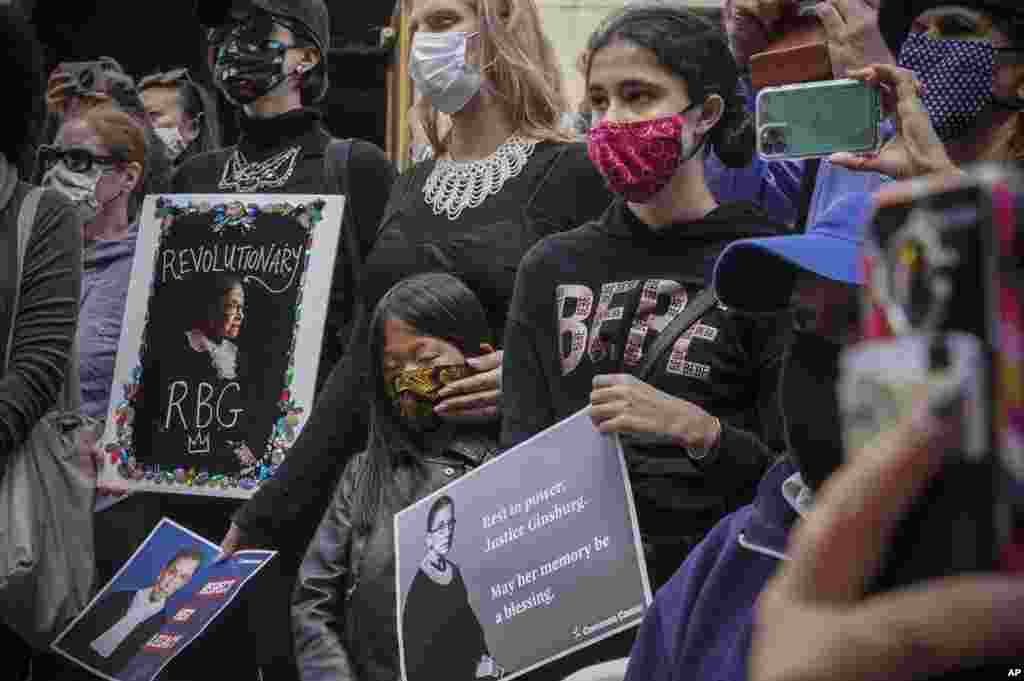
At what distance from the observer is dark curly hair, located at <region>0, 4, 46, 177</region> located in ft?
14.1

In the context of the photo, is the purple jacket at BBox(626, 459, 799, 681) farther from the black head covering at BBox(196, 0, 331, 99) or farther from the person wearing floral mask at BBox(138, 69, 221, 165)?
the person wearing floral mask at BBox(138, 69, 221, 165)

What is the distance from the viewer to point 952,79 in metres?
2.37

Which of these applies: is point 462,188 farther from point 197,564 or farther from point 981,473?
point 981,473

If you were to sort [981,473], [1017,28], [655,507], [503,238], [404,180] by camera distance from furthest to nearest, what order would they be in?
1. [404,180]
2. [503,238]
3. [655,507]
4. [1017,28]
5. [981,473]

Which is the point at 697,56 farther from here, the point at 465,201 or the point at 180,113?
the point at 180,113

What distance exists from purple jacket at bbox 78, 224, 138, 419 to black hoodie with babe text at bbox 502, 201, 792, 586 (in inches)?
75.0

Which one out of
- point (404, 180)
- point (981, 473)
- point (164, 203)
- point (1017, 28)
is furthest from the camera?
point (164, 203)

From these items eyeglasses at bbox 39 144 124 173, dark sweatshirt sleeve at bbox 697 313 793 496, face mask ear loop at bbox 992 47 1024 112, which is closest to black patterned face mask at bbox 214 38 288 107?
eyeglasses at bbox 39 144 124 173

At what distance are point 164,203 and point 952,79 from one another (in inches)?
118

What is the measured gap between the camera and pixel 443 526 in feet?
10.7

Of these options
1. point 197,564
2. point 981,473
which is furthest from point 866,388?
point 197,564

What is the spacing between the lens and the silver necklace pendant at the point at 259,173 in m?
4.75

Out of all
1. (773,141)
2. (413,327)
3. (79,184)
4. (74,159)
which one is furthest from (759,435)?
(74,159)

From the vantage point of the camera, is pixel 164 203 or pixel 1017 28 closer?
pixel 1017 28
